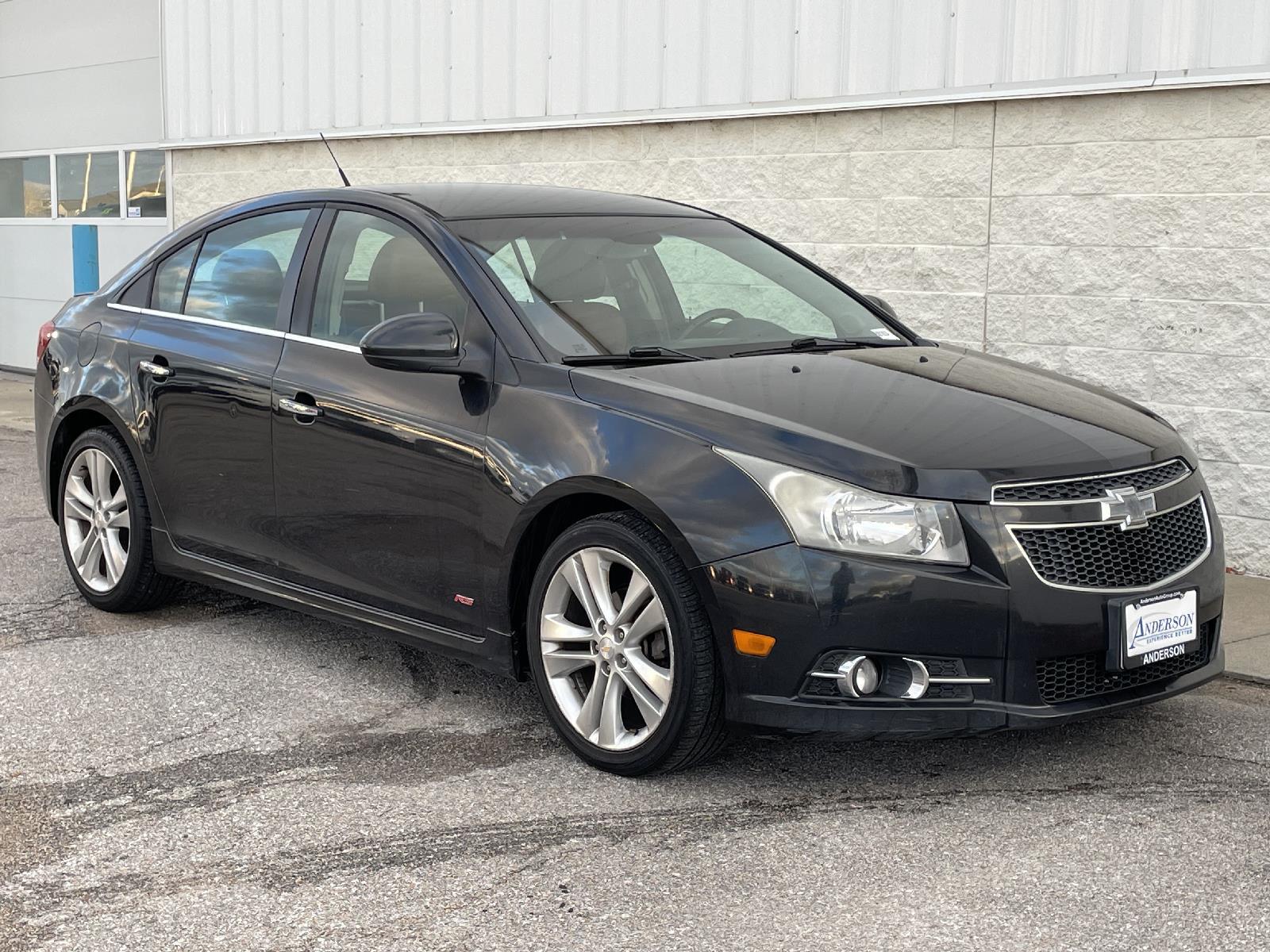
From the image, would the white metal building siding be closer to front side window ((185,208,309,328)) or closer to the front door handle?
front side window ((185,208,309,328))

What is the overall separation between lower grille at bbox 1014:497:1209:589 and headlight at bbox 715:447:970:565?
0.19 meters


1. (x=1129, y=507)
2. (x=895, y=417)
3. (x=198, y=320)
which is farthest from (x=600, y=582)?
(x=198, y=320)

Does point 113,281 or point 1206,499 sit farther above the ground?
point 113,281

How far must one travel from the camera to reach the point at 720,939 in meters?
3.41

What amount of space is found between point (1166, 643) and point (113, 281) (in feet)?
14.1

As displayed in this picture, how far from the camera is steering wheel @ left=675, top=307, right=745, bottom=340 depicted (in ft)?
16.8

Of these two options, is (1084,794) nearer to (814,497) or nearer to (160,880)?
(814,497)

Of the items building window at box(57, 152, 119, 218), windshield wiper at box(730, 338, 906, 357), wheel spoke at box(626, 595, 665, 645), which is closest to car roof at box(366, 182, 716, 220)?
windshield wiper at box(730, 338, 906, 357)

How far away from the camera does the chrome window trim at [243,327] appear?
5.24 m

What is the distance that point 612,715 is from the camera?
4.44 metres

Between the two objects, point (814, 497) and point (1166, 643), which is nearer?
point (814, 497)

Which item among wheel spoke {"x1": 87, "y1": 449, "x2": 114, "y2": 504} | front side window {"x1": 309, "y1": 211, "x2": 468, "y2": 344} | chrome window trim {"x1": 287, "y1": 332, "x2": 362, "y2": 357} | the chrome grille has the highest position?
front side window {"x1": 309, "y1": 211, "x2": 468, "y2": 344}

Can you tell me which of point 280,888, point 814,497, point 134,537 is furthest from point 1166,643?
point 134,537

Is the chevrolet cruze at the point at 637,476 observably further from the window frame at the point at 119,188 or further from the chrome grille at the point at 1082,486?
the window frame at the point at 119,188
